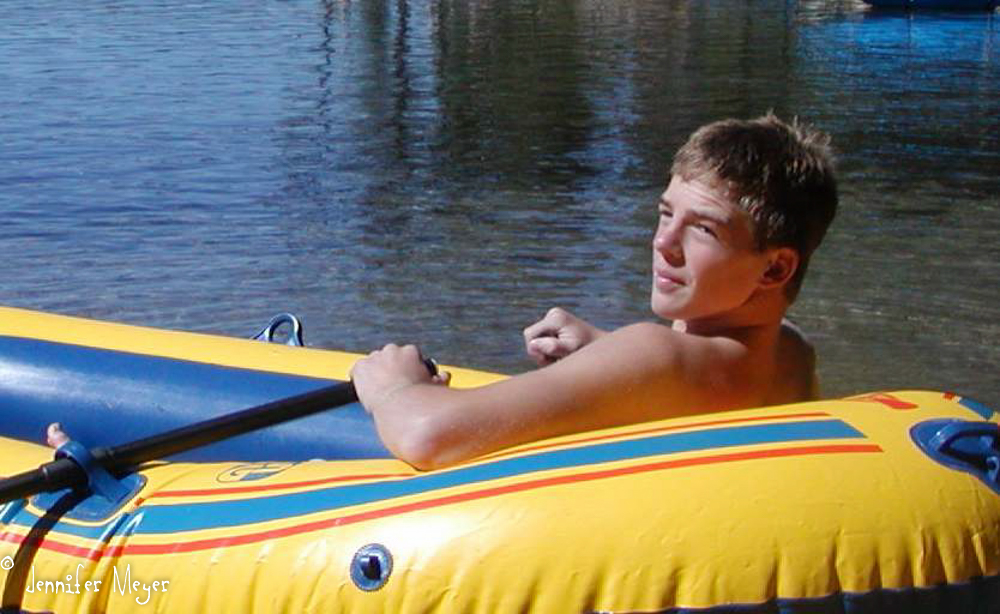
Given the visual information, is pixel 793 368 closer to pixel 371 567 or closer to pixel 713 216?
pixel 713 216

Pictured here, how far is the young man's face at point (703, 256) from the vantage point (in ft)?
7.78

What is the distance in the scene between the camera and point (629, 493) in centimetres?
222

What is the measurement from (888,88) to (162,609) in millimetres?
11215

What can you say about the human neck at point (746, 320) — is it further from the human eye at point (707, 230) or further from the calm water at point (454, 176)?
the calm water at point (454, 176)

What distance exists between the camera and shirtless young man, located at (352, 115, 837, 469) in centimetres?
236

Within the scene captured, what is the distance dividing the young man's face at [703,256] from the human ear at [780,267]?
11mm

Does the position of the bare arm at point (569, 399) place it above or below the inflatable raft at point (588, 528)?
above

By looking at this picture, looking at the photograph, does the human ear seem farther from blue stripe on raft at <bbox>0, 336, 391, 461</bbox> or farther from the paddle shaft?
blue stripe on raft at <bbox>0, 336, 391, 461</bbox>

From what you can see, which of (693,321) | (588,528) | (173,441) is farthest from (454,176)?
(588,528)

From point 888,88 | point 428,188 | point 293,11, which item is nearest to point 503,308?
point 428,188

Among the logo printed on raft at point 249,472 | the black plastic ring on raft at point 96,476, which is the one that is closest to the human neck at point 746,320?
the logo printed on raft at point 249,472

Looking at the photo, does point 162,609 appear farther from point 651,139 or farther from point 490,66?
point 490,66

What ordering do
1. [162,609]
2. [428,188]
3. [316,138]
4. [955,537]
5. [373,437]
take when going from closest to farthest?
[955,537] < [162,609] < [373,437] < [428,188] < [316,138]

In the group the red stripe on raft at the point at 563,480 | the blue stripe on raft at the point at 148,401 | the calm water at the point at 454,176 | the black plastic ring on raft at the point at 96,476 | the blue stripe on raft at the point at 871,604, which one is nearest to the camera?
the blue stripe on raft at the point at 871,604
